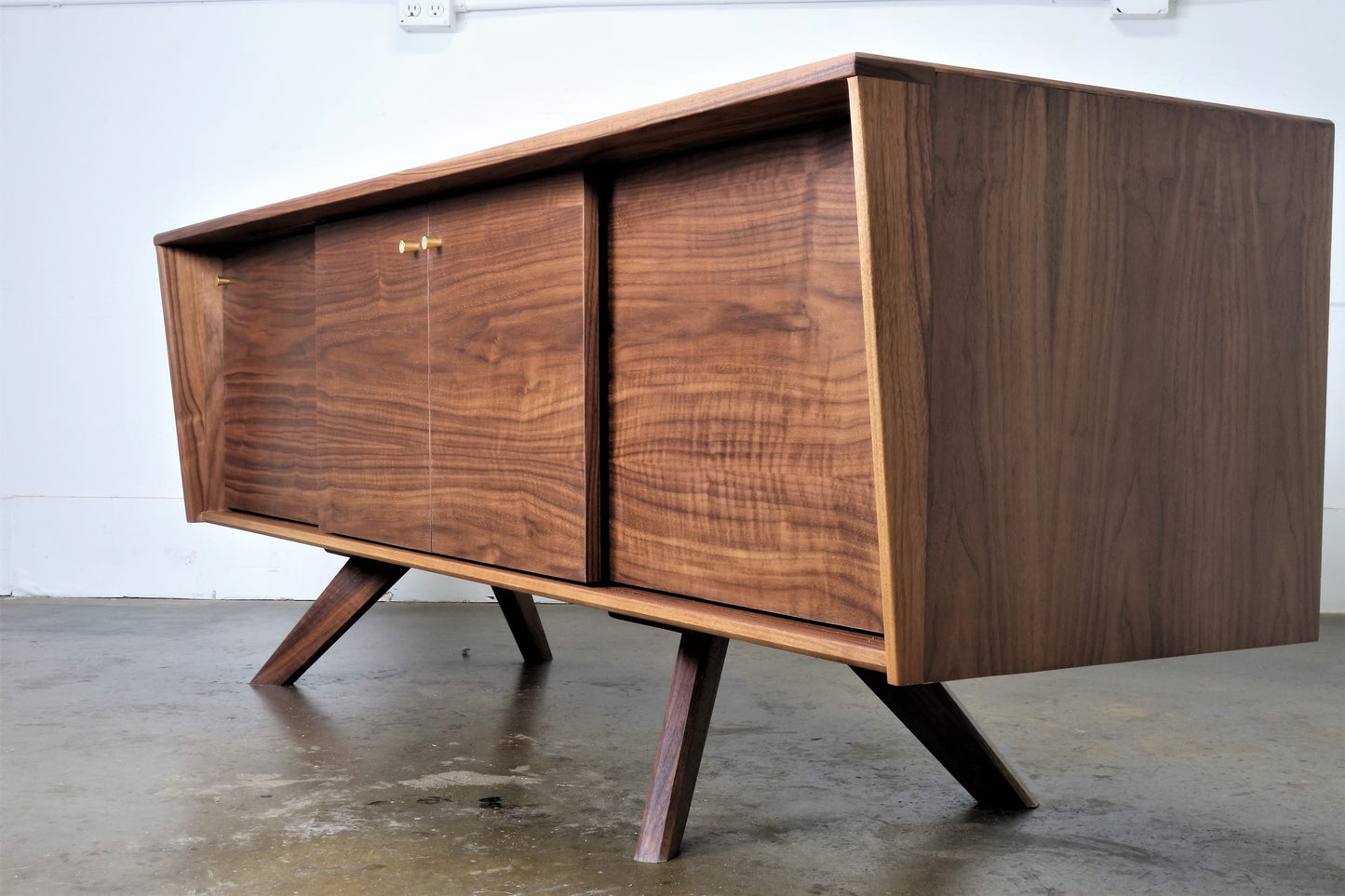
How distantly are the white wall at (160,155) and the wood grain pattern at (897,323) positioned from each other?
269 cm

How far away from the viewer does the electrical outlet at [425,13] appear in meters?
3.53

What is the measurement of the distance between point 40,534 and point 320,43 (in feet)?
5.40

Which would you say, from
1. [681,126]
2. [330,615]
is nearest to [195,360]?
[330,615]

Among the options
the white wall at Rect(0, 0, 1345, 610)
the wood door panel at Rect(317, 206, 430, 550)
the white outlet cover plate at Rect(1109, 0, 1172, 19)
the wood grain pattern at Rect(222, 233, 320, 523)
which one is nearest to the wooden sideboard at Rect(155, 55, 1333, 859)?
the wood door panel at Rect(317, 206, 430, 550)

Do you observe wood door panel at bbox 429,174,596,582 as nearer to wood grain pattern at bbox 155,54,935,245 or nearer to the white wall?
wood grain pattern at bbox 155,54,935,245

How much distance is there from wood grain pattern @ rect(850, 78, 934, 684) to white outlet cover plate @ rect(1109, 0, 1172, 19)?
2795mm

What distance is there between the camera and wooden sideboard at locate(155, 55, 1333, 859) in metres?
0.97

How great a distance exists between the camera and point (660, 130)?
1.14m

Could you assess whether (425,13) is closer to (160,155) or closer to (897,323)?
(160,155)

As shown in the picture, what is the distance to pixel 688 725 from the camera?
1.42 metres

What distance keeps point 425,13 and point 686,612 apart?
2.83 m

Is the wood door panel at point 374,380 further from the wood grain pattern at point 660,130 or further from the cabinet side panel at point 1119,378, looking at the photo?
the cabinet side panel at point 1119,378

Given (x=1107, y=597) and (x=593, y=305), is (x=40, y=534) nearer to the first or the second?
(x=593, y=305)

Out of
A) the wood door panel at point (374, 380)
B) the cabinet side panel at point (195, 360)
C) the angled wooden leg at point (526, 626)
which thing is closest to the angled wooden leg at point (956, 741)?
the wood door panel at point (374, 380)
